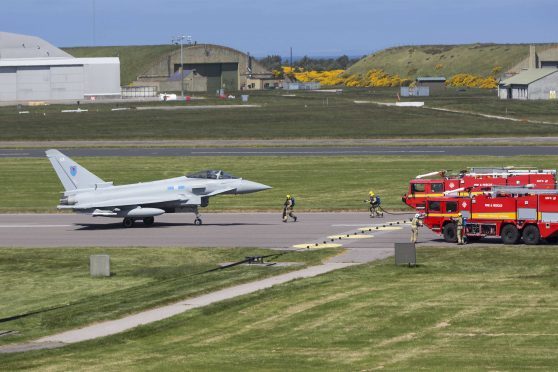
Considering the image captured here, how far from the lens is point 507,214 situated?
157 feet

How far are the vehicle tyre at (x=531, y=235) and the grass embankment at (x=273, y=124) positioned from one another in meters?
68.7

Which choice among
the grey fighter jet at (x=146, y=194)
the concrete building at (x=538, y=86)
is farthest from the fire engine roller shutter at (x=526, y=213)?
the concrete building at (x=538, y=86)

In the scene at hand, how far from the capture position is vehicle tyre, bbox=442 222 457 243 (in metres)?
49.8

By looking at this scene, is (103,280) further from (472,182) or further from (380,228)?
(472,182)

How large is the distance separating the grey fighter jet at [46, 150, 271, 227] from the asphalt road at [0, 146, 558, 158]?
41.3 m

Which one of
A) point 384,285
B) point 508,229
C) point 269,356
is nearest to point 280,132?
point 508,229

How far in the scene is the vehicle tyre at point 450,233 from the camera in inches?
1961

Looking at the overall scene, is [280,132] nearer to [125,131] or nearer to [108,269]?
[125,131]

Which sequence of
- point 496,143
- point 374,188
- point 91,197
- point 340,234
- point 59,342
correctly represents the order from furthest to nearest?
point 496,143 → point 374,188 → point 91,197 → point 340,234 → point 59,342

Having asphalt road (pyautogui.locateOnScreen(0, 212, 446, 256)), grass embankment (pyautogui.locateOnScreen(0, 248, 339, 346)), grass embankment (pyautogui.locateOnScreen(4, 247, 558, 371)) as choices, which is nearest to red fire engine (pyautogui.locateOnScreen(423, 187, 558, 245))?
asphalt road (pyautogui.locateOnScreen(0, 212, 446, 256))

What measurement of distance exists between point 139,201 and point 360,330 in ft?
94.4

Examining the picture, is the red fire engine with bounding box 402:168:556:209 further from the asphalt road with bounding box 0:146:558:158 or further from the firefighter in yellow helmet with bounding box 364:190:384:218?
the asphalt road with bounding box 0:146:558:158

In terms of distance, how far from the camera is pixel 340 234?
175 feet

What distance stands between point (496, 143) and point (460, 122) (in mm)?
24517
